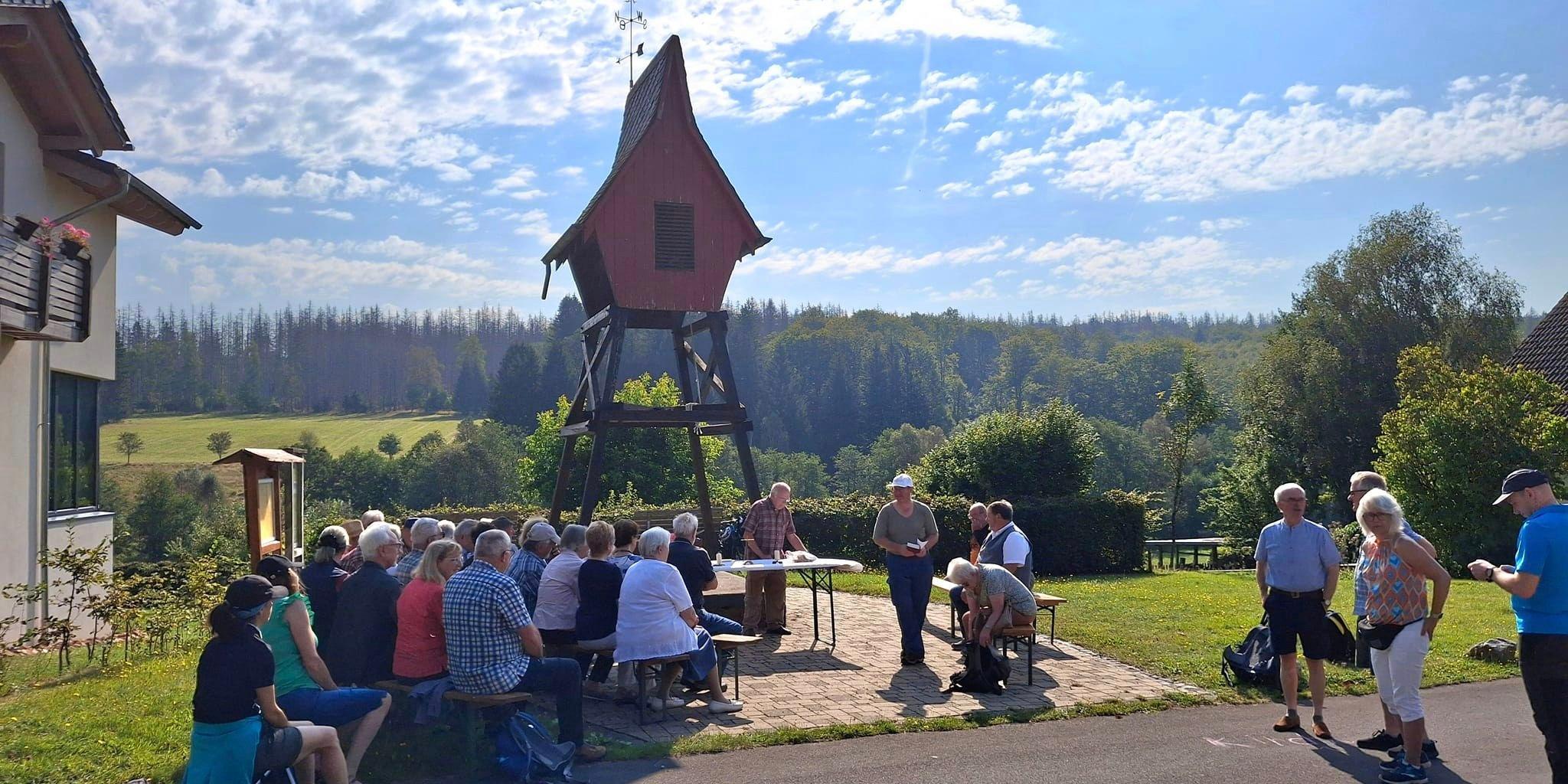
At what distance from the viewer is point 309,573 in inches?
315

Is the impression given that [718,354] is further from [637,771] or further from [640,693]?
[637,771]

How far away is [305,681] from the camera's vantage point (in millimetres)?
6625

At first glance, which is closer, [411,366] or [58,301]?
[58,301]

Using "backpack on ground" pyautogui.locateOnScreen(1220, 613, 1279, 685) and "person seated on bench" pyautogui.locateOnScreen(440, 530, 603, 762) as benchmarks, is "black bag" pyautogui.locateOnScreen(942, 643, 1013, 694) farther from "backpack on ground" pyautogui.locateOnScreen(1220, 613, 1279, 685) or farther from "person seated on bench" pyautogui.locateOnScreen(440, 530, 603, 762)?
"person seated on bench" pyautogui.locateOnScreen(440, 530, 603, 762)

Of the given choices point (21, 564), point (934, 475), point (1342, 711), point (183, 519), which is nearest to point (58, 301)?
point (21, 564)

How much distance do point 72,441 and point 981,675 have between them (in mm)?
12703

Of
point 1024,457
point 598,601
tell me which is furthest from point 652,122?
point 1024,457

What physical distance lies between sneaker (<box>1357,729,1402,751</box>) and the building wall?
1375cm

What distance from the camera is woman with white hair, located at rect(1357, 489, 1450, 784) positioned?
22.8 feet

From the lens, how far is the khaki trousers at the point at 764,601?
504 inches

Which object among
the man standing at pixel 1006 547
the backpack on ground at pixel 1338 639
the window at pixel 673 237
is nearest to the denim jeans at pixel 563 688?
the man standing at pixel 1006 547

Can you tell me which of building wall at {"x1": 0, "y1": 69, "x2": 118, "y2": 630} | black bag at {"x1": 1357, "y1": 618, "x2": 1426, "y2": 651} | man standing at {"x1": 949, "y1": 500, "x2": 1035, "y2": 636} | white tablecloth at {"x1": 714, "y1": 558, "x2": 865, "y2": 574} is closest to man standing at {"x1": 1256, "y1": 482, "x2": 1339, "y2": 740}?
black bag at {"x1": 1357, "y1": 618, "x2": 1426, "y2": 651}

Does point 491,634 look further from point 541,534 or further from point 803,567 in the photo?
point 803,567

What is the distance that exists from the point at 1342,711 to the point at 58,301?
14.2 metres
